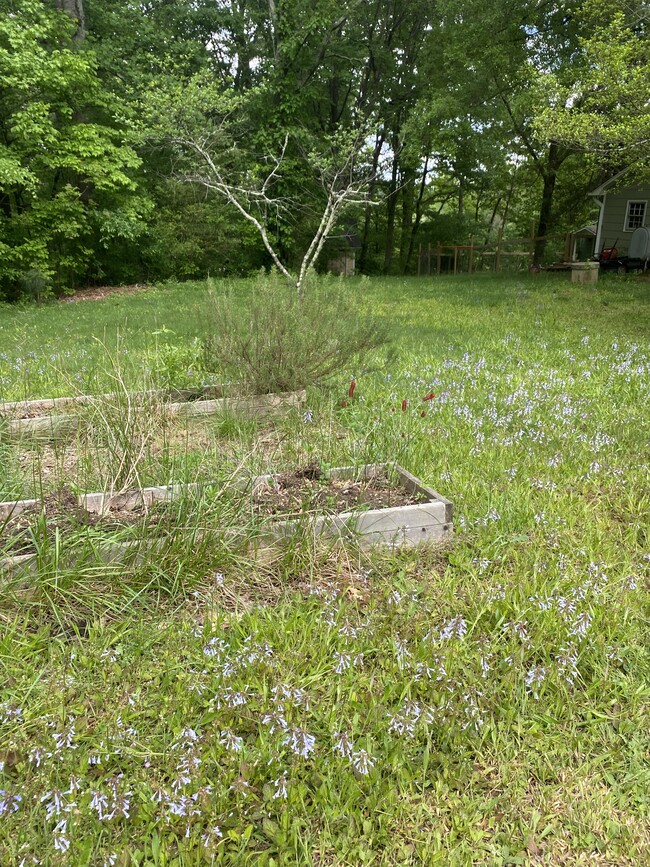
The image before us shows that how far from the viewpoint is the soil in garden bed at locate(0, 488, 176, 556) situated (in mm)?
2414

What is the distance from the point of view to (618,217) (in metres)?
19.8

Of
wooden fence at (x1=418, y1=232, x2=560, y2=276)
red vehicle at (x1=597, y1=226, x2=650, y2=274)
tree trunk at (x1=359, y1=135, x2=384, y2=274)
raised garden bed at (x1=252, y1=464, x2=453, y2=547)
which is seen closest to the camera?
raised garden bed at (x1=252, y1=464, x2=453, y2=547)

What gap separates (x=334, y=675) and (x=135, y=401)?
225cm

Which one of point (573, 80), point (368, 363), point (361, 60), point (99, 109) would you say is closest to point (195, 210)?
point (99, 109)

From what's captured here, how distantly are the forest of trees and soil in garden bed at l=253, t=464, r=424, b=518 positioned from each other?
825 centimetres

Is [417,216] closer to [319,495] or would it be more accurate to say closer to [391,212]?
[391,212]

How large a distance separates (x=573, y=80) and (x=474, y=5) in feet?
15.4

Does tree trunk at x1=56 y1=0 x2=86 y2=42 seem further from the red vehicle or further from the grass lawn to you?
the grass lawn

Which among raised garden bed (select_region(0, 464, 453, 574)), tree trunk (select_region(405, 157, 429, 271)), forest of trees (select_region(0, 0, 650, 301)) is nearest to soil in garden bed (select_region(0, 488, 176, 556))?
raised garden bed (select_region(0, 464, 453, 574))

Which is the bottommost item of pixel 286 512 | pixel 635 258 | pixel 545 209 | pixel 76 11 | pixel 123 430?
pixel 286 512

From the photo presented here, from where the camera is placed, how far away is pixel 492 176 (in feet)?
83.9

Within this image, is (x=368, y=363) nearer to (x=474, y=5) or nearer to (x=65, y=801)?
(x=65, y=801)

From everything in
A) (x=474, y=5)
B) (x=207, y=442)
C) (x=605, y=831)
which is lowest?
(x=605, y=831)

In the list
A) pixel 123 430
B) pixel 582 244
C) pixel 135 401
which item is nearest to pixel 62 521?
pixel 123 430
